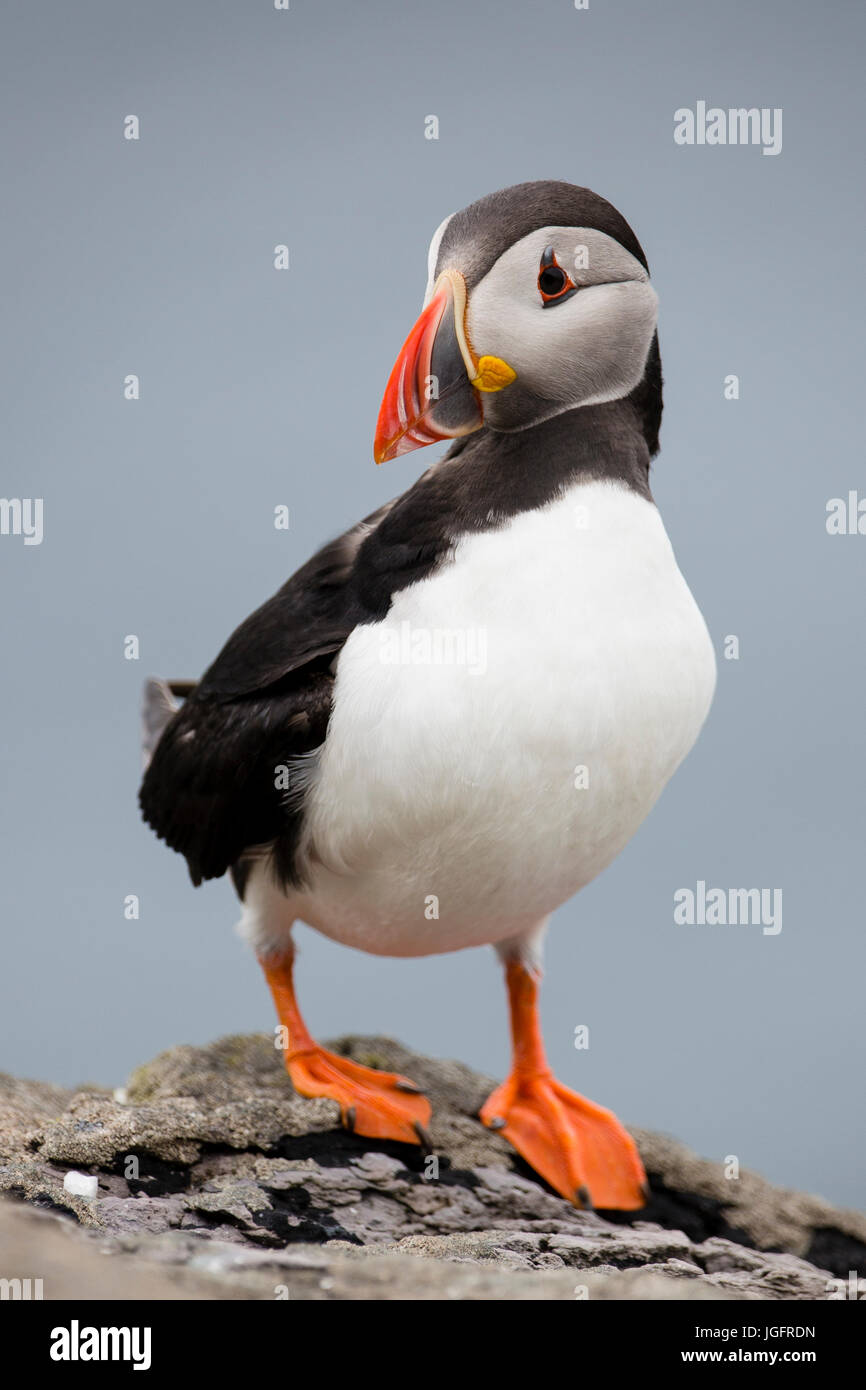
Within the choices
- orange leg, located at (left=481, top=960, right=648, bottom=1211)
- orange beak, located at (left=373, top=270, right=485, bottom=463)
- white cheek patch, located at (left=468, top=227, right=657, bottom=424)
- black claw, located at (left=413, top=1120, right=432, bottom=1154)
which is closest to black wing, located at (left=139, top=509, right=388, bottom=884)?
orange beak, located at (left=373, top=270, right=485, bottom=463)

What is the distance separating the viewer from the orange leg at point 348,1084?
11.9 feet

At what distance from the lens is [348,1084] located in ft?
12.4

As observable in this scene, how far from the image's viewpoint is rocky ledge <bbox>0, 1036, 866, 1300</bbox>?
2.09m

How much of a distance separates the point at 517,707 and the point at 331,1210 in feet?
3.93

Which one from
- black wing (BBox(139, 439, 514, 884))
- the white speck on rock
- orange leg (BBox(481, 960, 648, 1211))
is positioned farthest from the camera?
orange leg (BBox(481, 960, 648, 1211))

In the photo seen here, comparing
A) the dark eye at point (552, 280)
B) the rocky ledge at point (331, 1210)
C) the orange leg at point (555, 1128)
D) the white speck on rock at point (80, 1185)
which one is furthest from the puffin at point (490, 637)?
the white speck on rock at point (80, 1185)

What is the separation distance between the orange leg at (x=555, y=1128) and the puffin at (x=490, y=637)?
70 centimetres

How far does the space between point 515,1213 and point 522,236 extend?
88.7 inches

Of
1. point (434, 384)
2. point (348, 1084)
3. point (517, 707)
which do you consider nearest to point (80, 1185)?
point (348, 1084)

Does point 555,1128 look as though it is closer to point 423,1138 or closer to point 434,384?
point 423,1138

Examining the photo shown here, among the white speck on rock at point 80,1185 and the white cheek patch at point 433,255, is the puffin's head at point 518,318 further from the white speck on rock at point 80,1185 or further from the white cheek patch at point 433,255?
the white speck on rock at point 80,1185

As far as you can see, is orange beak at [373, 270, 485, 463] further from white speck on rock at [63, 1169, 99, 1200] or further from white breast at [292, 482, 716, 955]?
white speck on rock at [63, 1169, 99, 1200]

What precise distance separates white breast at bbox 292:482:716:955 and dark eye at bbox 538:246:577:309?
403 mm
